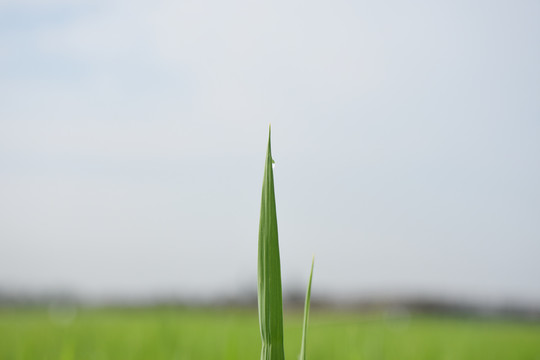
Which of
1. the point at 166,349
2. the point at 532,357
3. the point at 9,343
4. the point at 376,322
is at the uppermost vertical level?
the point at 166,349

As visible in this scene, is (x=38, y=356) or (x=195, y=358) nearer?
(x=38, y=356)

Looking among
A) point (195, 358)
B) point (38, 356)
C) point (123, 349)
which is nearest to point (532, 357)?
point (195, 358)

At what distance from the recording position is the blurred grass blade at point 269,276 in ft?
1.38

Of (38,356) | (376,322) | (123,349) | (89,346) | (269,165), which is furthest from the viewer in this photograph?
(376,322)

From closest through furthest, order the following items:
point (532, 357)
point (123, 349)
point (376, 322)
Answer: point (123, 349), point (532, 357), point (376, 322)

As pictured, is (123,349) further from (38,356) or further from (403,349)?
(403,349)

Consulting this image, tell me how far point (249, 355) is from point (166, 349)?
16.8 inches

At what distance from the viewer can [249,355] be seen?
248 centimetres

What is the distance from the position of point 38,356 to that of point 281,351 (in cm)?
215

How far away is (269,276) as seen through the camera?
1.43ft

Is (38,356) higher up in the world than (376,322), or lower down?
higher up

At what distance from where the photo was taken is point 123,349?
2.55 m

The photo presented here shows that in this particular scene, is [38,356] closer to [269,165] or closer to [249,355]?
[249,355]

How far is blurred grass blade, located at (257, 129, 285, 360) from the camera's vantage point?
1.38 ft
